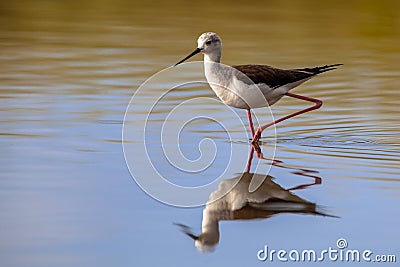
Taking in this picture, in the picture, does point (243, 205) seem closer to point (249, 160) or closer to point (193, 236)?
point (193, 236)

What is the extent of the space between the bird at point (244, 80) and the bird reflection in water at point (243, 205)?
Answer: 1401 mm

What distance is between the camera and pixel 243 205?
6.25m

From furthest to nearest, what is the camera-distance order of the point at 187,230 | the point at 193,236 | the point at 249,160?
the point at 249,160
the point at 187,230
the point at 193,236

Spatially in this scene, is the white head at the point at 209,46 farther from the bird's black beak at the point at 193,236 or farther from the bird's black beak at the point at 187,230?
the bird's black beak at the point at 193,236

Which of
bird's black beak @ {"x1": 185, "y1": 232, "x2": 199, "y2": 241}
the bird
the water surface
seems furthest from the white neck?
bird's black beak @ {"x1": 185, "y1": 232, "x2": 199, "y2": 241}

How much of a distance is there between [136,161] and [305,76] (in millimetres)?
2106

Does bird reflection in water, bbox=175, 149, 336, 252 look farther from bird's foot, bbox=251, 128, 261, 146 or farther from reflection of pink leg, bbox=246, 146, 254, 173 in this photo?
bird's foot, bbox=251, 128, 261, 146

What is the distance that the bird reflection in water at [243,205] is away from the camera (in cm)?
566

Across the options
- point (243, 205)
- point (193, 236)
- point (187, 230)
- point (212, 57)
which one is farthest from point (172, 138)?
point (193, 236)

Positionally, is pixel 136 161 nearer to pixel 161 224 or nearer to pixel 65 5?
pixel 161 224

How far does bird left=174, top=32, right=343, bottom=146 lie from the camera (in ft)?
27.1

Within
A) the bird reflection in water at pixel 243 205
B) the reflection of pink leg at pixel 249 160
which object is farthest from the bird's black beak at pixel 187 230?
the reflection of pink leg at pixel 249 160

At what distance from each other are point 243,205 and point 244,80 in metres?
2.30

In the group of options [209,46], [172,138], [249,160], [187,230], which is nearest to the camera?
[187,230]
